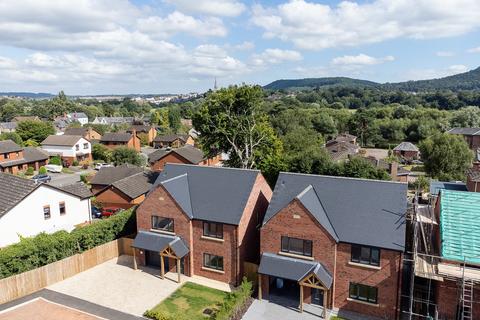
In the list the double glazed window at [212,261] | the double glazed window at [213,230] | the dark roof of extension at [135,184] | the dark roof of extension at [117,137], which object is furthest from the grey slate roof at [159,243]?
the dark roof of extension at [117,137]

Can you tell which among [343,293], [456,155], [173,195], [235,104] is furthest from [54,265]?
[456,155]

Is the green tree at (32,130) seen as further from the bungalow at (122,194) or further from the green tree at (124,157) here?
the bungalow at (122,194)

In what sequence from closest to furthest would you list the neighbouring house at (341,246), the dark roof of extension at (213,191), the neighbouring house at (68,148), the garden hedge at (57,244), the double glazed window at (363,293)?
the neighbouring house at (341,246), the double glazed window at (363,293), the garden hedge at (57,244), the dark roof of extension at (213,191), the neighbouring house at (68,148)

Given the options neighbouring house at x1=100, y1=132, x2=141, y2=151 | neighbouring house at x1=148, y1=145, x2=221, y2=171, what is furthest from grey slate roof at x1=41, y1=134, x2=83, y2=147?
neighbouring house at x1=148, y1=145, x2=221, y2=171

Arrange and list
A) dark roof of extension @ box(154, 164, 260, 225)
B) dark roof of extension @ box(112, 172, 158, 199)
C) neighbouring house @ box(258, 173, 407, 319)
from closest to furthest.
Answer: neighbouring house @ box(258, 173, 407, 319) < dark roof of extension @ box(154, 164, 260, 225) < dark roof of extension @ box(112, 172, 158, 199)

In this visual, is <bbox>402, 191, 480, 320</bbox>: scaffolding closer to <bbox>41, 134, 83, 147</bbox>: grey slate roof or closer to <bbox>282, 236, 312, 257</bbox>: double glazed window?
<bbox>282, 236, 312, 257</bbox>: double glazed window

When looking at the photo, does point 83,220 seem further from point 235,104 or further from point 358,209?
point 358,209

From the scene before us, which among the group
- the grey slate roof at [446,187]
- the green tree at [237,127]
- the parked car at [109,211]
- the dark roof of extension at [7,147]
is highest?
the green tree at [237,127]

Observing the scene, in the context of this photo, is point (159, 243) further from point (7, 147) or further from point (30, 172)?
point (7, 147)
